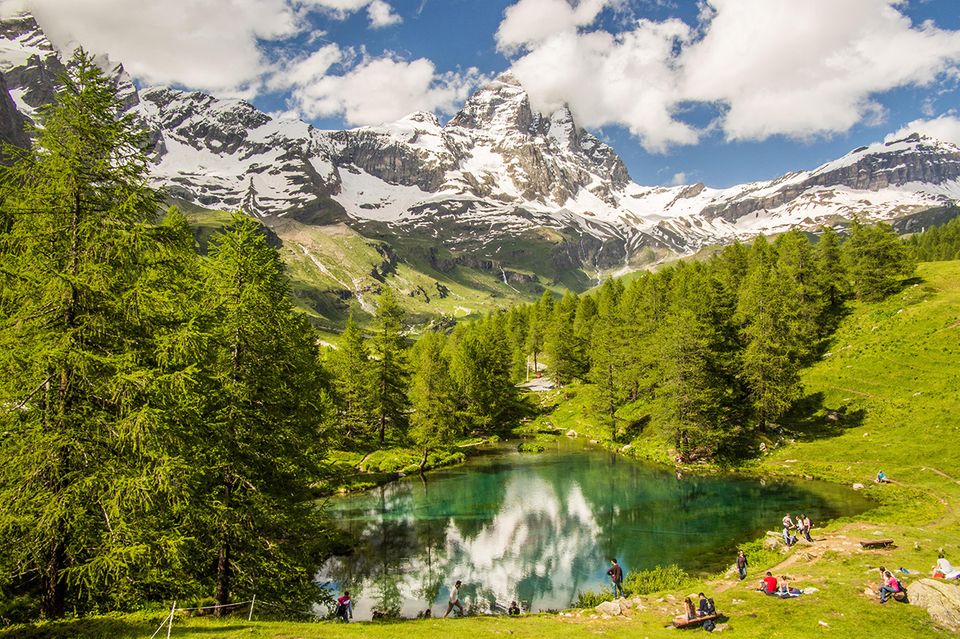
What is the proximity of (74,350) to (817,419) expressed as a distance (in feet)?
225

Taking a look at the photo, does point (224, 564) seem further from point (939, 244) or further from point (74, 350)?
point (939, 244)

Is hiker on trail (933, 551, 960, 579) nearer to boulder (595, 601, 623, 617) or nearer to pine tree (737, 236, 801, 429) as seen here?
boulder (595, 601, 623, 617)

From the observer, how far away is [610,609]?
23641mm

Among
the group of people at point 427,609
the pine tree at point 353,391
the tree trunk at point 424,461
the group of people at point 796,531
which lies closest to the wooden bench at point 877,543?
the group of people at point 796,531

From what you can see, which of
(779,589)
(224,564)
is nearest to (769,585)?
(779,589)

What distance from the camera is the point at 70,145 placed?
15164 mm

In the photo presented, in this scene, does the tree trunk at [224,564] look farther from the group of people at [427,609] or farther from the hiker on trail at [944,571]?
the hiker on trail at [944,571]

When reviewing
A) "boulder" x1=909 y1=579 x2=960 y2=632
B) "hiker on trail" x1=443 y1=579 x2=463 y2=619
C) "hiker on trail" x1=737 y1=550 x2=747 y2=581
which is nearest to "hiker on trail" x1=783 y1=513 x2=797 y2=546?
"hiker on trail" x1=737 y1=550 x2=747 y2=581

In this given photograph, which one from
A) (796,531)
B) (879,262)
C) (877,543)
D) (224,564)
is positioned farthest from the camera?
(879,262)

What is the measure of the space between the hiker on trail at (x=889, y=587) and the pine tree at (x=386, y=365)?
57701 millimetres

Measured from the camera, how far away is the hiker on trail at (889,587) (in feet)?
68.7

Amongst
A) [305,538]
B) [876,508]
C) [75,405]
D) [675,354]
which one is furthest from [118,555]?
[675,354]

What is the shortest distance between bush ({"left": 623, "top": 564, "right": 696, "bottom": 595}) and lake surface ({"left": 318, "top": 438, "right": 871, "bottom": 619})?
7.03ft

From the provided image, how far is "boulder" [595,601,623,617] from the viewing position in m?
23.4
